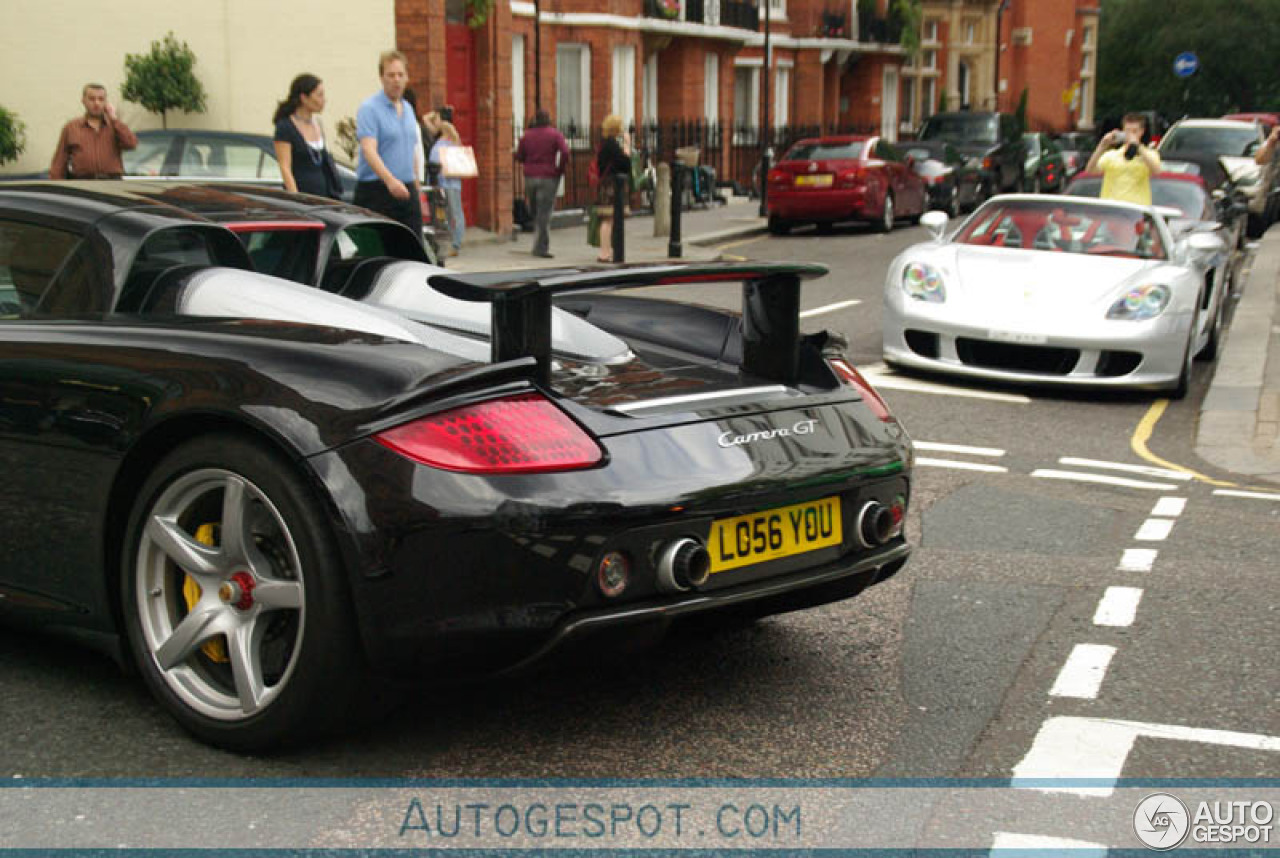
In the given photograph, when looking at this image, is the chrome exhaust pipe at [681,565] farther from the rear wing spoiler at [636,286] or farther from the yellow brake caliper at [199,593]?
the yellow brake caliper at [199,593]

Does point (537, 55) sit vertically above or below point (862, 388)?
above

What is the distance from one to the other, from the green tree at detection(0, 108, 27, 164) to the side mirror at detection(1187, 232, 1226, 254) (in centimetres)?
1583

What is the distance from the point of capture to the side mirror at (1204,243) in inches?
415

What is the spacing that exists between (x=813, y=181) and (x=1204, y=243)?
14.6 meters

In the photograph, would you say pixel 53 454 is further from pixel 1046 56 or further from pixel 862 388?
pixel 1046 56

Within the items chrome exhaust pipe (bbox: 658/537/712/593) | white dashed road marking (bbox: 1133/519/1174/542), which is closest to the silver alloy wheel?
chrome exhaust pipe (bbox: 658/537/712/593)

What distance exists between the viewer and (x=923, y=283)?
1039 centimetres

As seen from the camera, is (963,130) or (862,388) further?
(963,130)

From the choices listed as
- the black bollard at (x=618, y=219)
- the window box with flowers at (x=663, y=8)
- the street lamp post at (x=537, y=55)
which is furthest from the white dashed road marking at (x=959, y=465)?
the window box with flowers at (x=663, y=8)

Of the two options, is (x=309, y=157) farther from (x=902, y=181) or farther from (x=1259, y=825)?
(x=902, y=181)

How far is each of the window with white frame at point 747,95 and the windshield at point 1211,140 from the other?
39.2 ft

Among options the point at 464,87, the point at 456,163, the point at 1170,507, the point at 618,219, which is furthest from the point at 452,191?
the point at 1170,507

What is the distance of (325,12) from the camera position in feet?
69.7

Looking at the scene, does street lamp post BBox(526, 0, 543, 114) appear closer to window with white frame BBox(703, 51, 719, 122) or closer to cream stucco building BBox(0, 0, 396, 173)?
cream stucco building BBox(0, 0, 396, 173)
